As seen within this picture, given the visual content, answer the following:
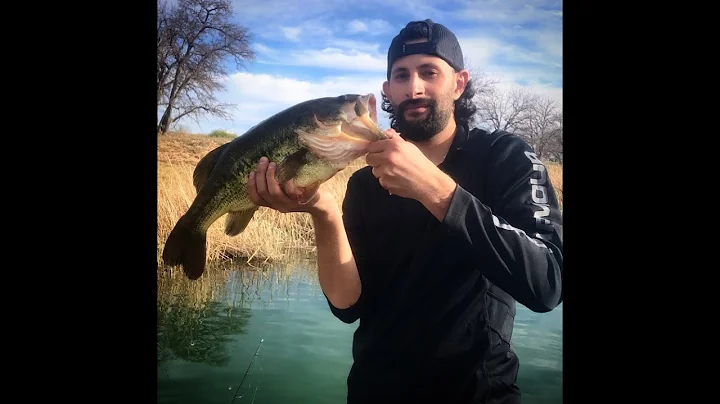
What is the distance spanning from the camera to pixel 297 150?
2.24 metres

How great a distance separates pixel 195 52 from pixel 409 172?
51.7 inches

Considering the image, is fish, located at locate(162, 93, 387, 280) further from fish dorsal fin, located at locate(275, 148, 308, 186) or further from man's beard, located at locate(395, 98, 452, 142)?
man's beard, located at locate(395, 98, 452, 142)

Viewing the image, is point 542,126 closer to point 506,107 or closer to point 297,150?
point 506,107

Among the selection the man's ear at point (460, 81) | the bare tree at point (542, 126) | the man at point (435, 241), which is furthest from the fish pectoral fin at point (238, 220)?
the bare tree at point (542, 126)

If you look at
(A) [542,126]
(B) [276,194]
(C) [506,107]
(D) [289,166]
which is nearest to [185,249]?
(B) [276,194]

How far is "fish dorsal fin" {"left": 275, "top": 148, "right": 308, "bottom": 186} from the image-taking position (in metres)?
2.24

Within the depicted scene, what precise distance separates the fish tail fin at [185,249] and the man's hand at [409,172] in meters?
0.82

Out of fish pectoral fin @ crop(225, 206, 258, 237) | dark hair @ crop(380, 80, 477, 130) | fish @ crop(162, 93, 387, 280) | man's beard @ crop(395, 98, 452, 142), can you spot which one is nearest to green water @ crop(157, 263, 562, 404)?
fish pectoral fin @ crop(225, 206, 258, 237)

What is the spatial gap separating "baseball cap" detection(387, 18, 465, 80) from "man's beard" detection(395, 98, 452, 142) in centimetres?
20

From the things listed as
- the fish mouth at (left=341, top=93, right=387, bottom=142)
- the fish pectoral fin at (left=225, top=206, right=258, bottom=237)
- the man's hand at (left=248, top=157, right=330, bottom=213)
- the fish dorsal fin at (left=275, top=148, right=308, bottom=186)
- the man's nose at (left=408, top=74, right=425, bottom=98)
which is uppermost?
the man's nose at (left=408, top=74, right=425, bottom=98)
